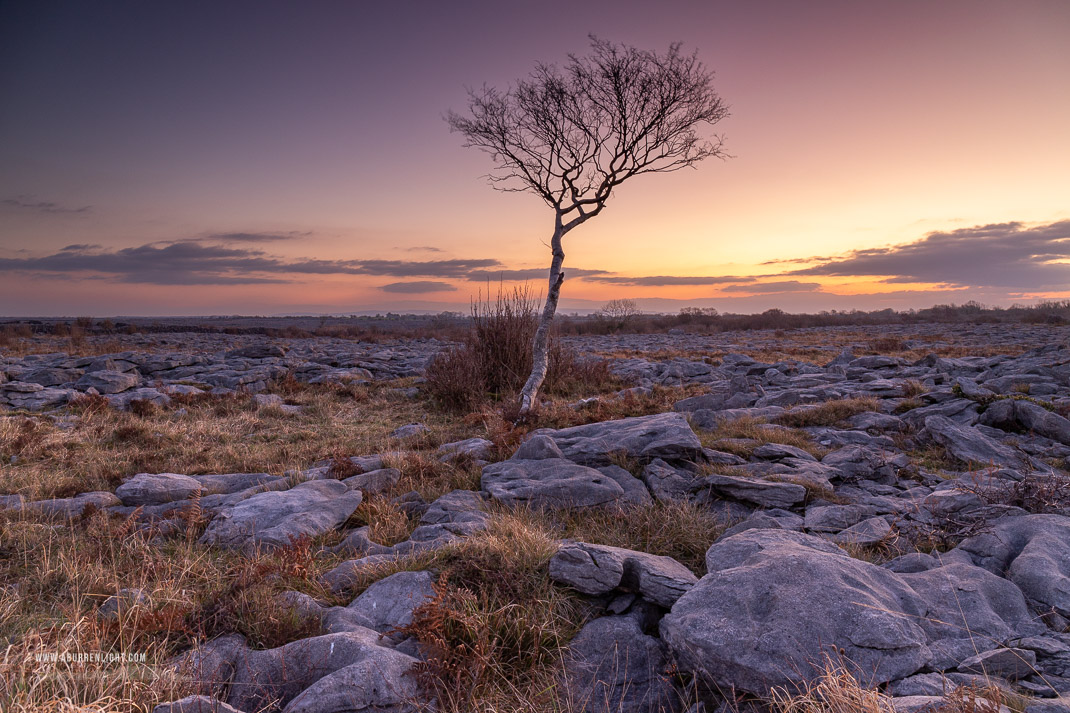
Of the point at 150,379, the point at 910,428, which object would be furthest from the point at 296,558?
the point at 150,379

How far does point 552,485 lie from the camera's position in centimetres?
514

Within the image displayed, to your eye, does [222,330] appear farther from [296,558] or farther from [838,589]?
[838,589]

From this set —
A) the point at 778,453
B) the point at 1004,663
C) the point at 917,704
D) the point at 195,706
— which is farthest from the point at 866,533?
the point at 195,706

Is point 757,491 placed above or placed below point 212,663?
below

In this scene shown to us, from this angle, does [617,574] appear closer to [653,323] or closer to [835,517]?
[835,517]

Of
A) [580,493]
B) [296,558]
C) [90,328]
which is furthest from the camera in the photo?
[90,328]

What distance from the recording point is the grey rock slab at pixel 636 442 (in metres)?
5.92

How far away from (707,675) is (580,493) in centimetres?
266

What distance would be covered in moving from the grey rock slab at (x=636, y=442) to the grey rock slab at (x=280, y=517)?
8.32ft

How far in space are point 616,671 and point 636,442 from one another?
3710 millimetres

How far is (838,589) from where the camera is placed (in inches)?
103

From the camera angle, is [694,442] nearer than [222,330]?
Yes

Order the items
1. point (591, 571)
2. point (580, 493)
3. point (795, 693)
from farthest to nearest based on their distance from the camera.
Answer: point (580, 493) → point (591, 571) → point (795, 693)

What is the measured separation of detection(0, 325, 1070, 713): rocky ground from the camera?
236 cm
